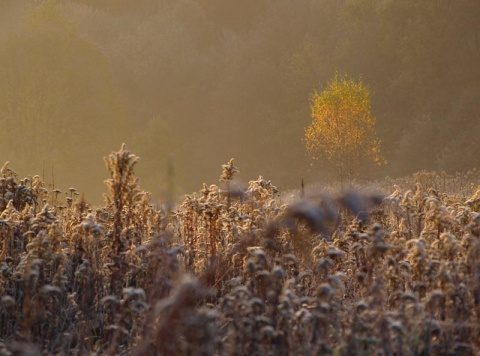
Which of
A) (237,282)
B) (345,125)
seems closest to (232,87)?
(345,125)

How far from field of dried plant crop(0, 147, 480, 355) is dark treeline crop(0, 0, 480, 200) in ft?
104

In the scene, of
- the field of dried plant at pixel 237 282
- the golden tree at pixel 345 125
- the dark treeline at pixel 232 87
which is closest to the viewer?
the field of dried plant at pixel 237 282

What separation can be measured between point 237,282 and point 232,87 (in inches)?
1666

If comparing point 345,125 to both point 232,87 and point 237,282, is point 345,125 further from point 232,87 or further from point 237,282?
point 237,282

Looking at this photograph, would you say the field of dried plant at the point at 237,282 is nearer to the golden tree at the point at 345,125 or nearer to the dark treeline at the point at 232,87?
the golden tree at the point at 345,125

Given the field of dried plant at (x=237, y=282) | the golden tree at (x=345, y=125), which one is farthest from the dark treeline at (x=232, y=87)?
the field of dried plant at (x=237, y=282)

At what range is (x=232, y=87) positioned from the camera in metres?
46.5

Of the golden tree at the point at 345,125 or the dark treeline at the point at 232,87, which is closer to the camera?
the golden tree at the point at 345,125

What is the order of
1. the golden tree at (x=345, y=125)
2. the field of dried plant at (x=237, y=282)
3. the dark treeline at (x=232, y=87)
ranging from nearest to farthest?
the field of dried plant at (x=237, y=282), the golden tree at (x=345, y=125), the dark treeline at (x=232, y=87)

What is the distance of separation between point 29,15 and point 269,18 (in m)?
16.4

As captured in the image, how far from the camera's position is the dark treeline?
40.0 meters

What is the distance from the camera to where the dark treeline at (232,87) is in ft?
131

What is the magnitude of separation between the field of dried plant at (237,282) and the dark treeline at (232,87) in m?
31.8

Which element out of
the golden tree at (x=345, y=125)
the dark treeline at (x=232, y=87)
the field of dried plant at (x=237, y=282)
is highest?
the dark treeline at (x=232, y=87)
